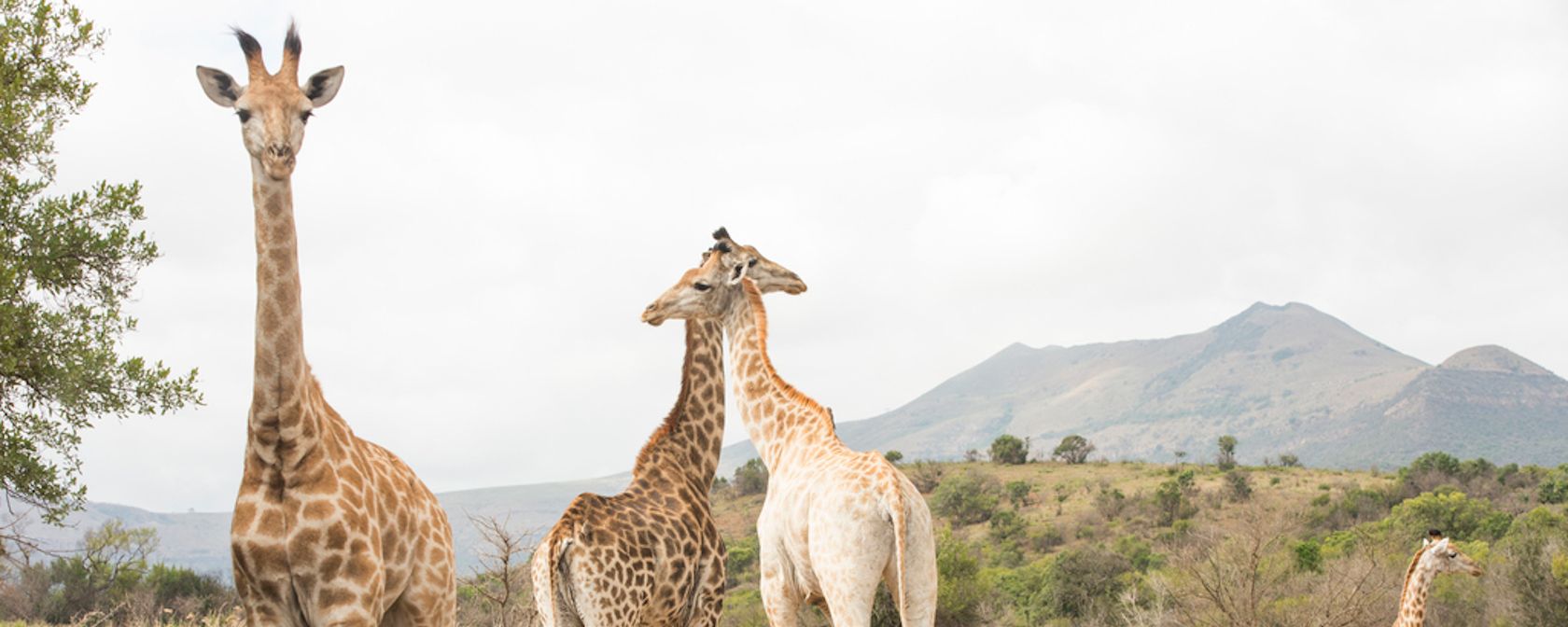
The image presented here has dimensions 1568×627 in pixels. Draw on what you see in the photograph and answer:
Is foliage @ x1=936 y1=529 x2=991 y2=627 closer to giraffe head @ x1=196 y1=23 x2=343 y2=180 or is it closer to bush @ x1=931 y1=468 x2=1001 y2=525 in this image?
giraffe head @ x1=196 y1=23 x2=343 y2=180

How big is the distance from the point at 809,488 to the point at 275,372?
10.4 feet

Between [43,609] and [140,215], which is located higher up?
[140,215]

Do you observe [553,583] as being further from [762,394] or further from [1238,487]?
[1238,487]

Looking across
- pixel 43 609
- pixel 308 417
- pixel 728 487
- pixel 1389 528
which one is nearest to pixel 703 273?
pixel 308 417

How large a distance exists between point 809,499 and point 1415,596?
1101 centimetres

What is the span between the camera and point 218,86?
4.54 m

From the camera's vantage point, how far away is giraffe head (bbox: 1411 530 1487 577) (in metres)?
13.7

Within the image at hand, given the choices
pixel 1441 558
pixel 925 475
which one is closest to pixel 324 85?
pixel 1441 558

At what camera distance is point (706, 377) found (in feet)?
26.0

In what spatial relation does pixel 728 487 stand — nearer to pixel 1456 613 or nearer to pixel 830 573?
pixel 1456 613

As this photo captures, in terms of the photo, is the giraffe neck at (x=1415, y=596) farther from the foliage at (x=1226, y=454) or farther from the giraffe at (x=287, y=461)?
the foliage at (x=1226, y=454)

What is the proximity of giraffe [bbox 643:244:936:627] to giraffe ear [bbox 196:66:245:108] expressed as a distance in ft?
10.5

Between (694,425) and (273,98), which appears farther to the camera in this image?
(694,425)

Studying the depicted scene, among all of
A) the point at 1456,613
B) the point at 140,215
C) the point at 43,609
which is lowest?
the point at 1456,613
